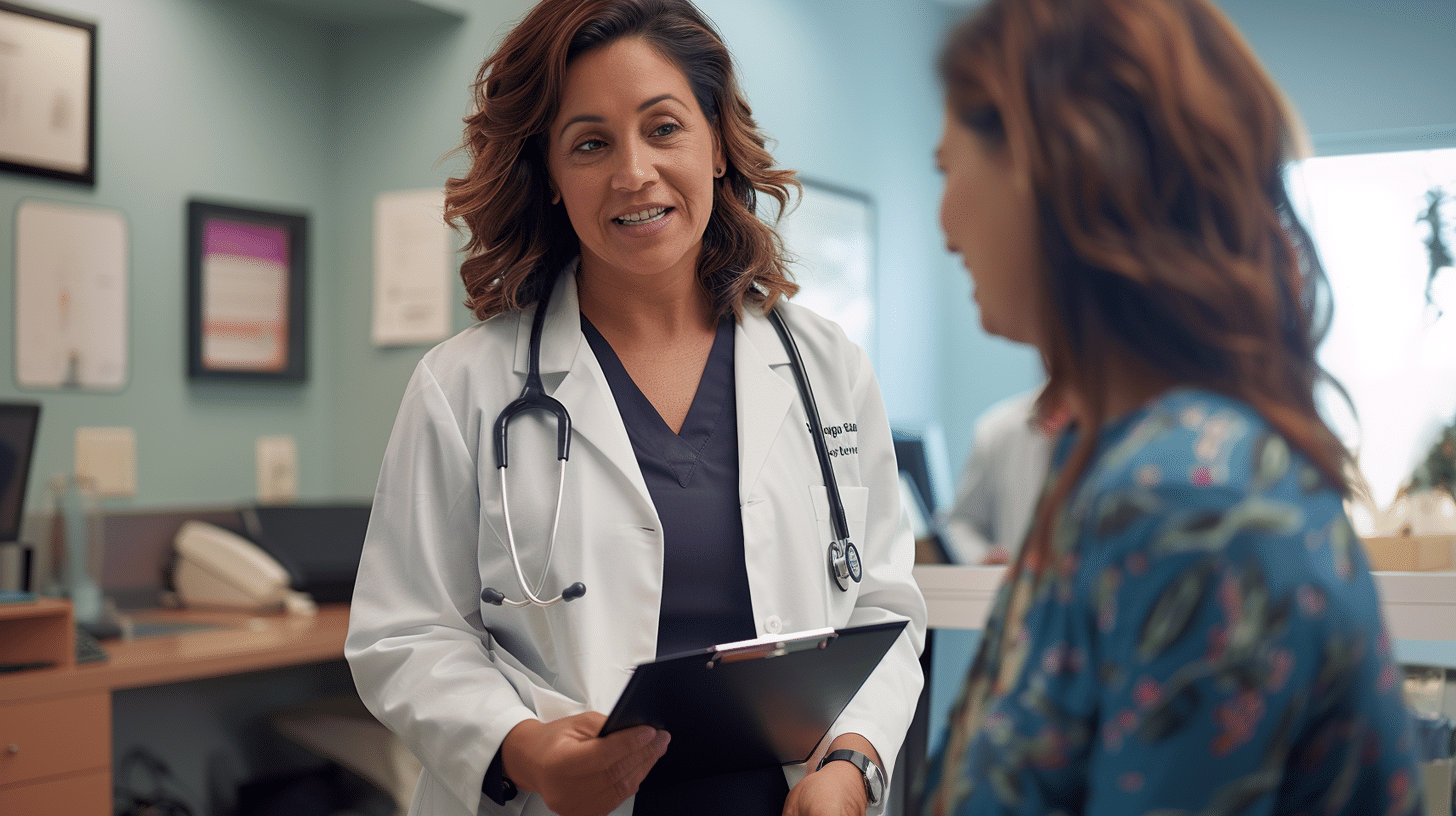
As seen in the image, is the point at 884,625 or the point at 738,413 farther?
the point at 738,413

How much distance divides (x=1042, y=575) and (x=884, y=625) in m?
0.40

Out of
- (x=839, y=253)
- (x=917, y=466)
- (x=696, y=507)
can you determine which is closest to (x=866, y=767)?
(x=696, y=507)

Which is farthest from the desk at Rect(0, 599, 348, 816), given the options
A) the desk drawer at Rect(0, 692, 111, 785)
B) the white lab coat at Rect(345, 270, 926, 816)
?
the white lab coat at Rect(345, 270, 926, 816)

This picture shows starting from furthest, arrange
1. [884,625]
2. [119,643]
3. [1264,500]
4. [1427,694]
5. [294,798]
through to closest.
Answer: [294,798] < [119,643] < [1427,694] < [884,625] < [1264,500]

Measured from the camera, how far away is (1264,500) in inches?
19.1

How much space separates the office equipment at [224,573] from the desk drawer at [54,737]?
68 cm

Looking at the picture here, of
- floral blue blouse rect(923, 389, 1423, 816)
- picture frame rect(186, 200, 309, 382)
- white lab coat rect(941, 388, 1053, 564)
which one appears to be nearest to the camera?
floral blue blouse rect(923, 389, 1423, 816)

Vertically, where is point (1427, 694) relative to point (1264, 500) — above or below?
below

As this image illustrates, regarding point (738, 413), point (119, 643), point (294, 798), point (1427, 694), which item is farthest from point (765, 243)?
point (294, 798)

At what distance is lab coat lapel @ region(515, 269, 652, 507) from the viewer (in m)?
1.19

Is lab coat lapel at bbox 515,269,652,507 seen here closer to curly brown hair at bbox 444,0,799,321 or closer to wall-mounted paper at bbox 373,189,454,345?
curly brown hair at bbox 444,0,799,321

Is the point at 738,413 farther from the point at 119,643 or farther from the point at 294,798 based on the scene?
the point at 294,798

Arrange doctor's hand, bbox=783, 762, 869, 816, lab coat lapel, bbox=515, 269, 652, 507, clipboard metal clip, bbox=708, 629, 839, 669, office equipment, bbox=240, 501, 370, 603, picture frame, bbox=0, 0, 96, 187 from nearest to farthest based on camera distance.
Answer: clipboard metal clip, bbox=708, 629, 839, 669 < doctor's hand, bbox=783, 762, 869, 816 < lab coat lapel, bbox=515, 269, 652, 507 < picture frame, bbox=0, 0, 96, 187 < office equipment, bbox=240, 501, 370, 603

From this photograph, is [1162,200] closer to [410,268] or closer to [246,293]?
[410,268]
